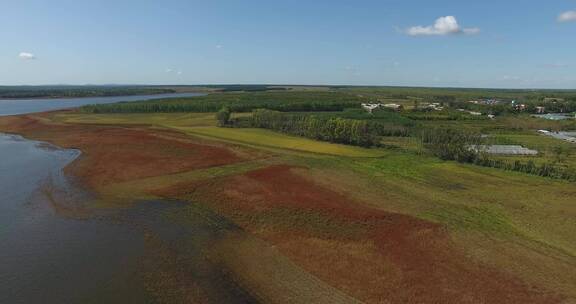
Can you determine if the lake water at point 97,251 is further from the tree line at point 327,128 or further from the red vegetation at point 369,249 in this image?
the tree line at point 327,128

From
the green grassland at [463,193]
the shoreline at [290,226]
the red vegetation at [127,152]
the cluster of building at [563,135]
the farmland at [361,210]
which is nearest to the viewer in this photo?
the shoreline at [290,226]

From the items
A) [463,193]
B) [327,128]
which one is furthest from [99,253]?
[327,128]

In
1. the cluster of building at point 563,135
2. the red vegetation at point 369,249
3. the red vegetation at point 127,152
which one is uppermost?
the red vegetation at point 127,152

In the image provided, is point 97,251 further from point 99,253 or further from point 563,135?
point 563,135

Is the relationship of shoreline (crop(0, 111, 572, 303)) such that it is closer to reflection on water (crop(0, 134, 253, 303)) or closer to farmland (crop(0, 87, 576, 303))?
farmland (crop(0, 87, 576, 303))

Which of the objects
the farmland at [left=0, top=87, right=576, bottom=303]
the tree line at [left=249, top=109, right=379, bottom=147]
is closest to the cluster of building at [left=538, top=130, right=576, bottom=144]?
the farmland at [left=0, top=87, right=576, bottom=303]

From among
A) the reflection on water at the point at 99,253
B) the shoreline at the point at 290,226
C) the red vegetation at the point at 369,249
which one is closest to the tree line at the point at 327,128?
the shoreline at the point at 290,226
